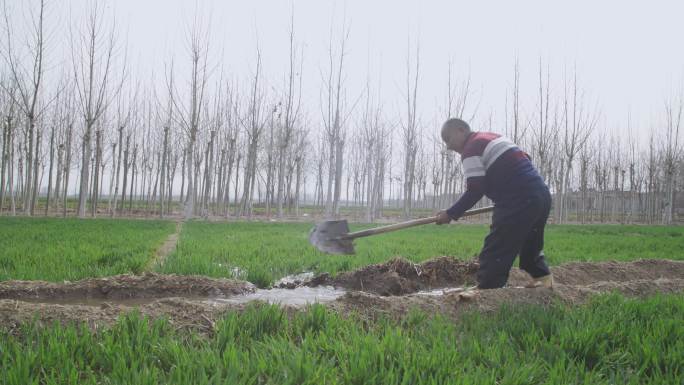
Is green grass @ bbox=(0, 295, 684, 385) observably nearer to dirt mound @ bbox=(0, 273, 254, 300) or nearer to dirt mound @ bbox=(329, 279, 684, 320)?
dirt mound @ bbox=(329, 279, 684, 320)

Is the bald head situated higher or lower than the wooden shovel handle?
higher

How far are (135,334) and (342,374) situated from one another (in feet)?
3.59

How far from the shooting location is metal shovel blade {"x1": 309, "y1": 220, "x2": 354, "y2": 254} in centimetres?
405

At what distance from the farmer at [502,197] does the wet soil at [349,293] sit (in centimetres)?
26

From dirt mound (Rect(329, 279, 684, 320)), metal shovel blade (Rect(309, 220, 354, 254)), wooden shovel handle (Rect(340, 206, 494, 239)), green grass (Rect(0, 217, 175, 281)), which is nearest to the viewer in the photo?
dirt mound (Rect(329, 279, 684, 320))

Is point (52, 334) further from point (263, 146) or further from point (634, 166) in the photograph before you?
point (634, 166)

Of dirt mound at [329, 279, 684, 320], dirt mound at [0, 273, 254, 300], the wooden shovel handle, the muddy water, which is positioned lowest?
the muddy water

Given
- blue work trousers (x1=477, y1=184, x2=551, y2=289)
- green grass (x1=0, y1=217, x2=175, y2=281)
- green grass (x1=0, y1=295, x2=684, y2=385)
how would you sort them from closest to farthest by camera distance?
green grass (x1=0, y1=295, x2=684, y2=385) → blue work trousers (x1=477, y1=184, x2=551, y2=289) → green grass (x1=0, y1=217, x2=175, y2=281)

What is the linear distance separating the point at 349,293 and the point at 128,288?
221 cm

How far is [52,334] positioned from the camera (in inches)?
74.9

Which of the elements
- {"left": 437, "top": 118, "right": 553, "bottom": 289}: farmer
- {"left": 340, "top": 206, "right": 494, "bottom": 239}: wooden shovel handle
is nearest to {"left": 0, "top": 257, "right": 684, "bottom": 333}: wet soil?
{"left": 437, "top": 118, "right": 553, "bottom": 289}: farmer

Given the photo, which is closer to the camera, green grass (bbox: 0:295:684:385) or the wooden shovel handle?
green grass (bbox: 0:295:684:385)

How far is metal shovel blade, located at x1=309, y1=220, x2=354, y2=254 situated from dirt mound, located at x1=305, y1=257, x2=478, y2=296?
603mm

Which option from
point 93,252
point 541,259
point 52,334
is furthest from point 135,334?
point 93,252
